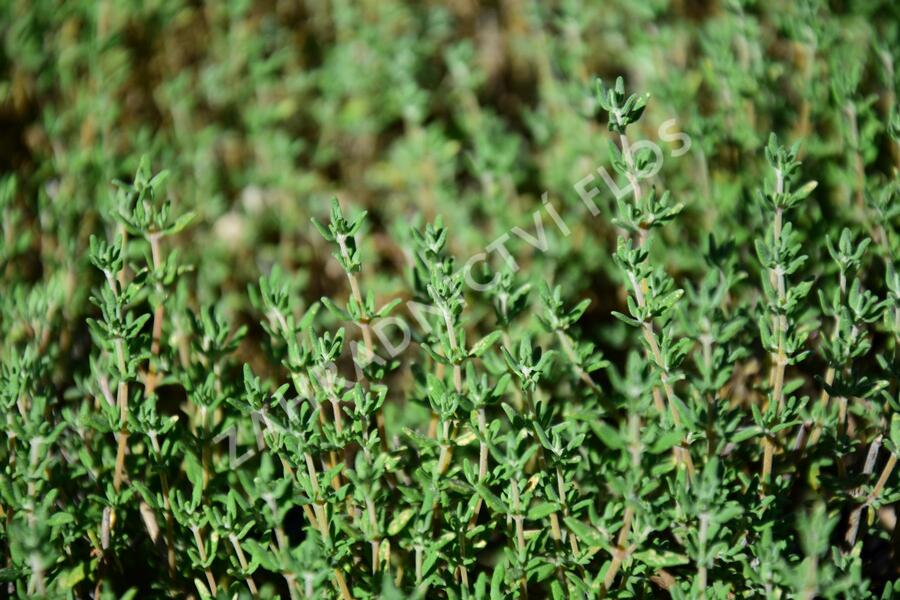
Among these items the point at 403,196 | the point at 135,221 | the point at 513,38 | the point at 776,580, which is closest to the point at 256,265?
the point at 403,196

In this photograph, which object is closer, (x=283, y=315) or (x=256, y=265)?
(x=283, y=315)

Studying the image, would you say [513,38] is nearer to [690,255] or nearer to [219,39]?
[219,39]

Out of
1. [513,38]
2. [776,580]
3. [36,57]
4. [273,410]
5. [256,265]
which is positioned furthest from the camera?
[513,38]

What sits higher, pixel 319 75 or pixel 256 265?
pixel 319 75

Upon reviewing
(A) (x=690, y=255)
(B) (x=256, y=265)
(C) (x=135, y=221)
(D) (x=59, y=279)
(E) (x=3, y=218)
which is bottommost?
(B) (x=256, y=265)

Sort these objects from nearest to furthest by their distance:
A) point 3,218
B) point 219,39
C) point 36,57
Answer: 1. point 3,218
2. point 36,57
3. point 219,39

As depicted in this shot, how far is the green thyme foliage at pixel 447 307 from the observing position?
1236 mm

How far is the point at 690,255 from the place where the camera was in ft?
5.83

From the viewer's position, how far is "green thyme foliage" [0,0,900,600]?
124 centimetres

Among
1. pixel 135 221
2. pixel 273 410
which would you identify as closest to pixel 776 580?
pixel 273 410

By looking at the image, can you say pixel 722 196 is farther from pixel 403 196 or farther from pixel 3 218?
pixel 3 218

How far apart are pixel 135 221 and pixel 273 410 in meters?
0.41

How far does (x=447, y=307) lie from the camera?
4.06 ft

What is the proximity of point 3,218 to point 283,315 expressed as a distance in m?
0.85
